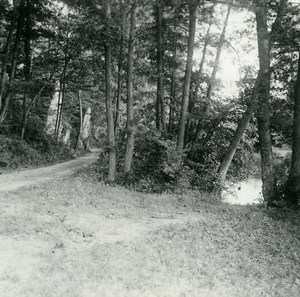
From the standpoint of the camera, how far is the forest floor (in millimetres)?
5617

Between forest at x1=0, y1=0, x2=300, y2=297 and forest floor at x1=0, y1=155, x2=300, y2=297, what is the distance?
3 centimetres

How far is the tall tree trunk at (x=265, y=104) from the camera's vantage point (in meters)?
12.5

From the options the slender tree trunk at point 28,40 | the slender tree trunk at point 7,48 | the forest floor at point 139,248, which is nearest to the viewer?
the forest floor at point 139,248

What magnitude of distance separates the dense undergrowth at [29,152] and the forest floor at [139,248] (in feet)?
25.7

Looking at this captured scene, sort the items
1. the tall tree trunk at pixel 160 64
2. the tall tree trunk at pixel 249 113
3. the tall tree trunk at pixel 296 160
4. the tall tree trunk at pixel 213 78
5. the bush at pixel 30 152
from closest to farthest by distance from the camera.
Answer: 1. the tall tree trunk at pixel 296 160
2. the tall tree trunk at pixel 249 113
3. the tall tree trunk at pixel 160 64
4. the tall tree trunk at pixel 213 78
5. the bush at pixel 30 152

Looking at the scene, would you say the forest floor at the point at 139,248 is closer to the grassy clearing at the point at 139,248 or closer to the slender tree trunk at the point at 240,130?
the grassy clearing at the point at 139,248

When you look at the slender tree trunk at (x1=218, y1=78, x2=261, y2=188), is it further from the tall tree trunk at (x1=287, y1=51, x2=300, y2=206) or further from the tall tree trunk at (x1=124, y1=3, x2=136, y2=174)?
the tall tree trunk at (x1=124, y1=3, x2=136, y2=174)

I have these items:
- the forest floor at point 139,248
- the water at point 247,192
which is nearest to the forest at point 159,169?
the forest floor at point 139,248

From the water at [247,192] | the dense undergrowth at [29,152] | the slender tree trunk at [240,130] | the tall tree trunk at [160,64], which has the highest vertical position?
the tall tree trunk at [160,64]

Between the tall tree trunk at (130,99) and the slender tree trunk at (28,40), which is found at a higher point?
the slender tree trunk at (28,40)

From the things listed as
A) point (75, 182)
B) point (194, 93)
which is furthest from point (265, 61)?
point (75, 182)

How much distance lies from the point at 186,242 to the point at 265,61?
8191mm

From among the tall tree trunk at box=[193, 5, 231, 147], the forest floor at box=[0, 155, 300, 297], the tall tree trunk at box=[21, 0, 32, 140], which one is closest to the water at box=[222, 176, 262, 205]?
the tall tree trunk at box=[193, 5, 231, 147]

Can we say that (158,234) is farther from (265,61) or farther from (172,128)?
(172,128)
